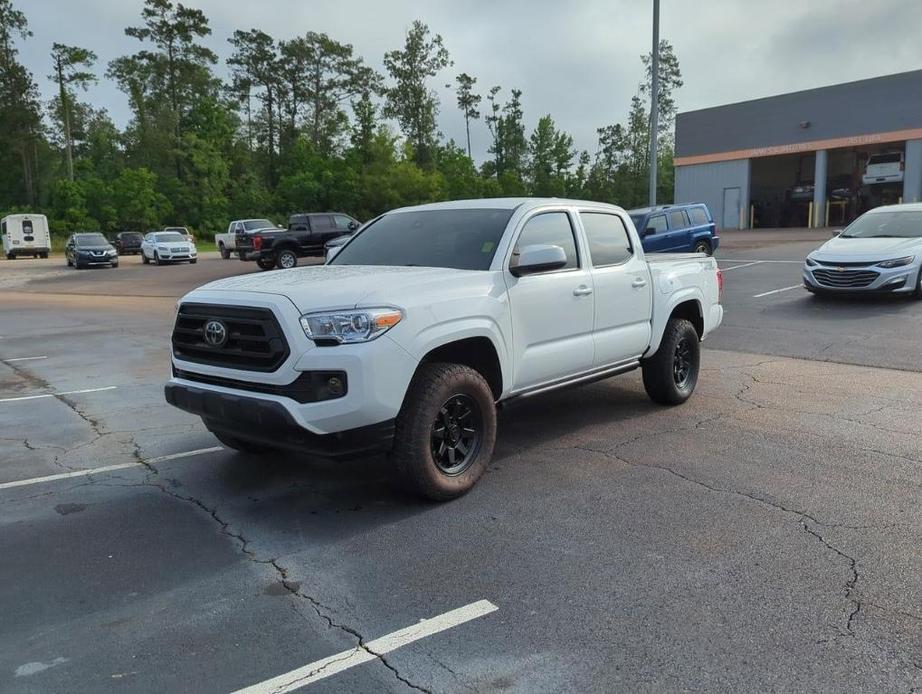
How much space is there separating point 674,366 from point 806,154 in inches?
1606

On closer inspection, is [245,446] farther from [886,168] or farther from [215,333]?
[886,168]

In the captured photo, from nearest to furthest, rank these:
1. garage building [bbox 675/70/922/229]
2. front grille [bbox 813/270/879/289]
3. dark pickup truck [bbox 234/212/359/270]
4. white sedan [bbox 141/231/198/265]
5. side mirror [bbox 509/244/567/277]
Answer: side mirror [bbox 509/244/567/277] < front grille [bbox 813/270/879/289] < dark pickup truck [bbox 234/212/359/270] < white sedan [bbox 141/231/198/265] < garage building [bbox 675/70/922/229]

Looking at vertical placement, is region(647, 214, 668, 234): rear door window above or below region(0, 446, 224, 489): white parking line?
above

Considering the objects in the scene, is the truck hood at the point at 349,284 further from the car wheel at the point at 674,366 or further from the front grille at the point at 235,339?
the car wheel at the point at 674,366

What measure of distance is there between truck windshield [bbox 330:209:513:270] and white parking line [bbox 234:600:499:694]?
2.51 meters

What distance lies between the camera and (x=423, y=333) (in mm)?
4414

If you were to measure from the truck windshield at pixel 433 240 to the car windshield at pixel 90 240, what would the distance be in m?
34.0

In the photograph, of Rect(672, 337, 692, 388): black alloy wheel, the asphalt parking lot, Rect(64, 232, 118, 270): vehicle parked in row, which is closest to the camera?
the asphalt parking lot

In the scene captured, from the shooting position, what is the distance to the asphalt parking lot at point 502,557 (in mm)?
2941

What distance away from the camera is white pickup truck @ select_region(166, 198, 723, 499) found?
4.17 meters

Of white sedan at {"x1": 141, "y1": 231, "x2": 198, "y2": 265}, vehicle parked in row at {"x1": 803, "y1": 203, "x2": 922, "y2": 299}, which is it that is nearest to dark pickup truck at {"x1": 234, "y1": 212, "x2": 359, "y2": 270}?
white sedan at {"x1": 141, "y1": 231, "x2": 198, "y2": 265}

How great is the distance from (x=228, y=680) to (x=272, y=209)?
67.0 metres

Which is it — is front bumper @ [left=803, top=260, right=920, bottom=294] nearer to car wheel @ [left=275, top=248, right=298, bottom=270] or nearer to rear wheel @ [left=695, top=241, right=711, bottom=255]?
rear wheel @ [left=695, top=241, right=711, bottom=255]

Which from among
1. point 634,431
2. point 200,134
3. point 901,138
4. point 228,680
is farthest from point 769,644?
point 200,134
